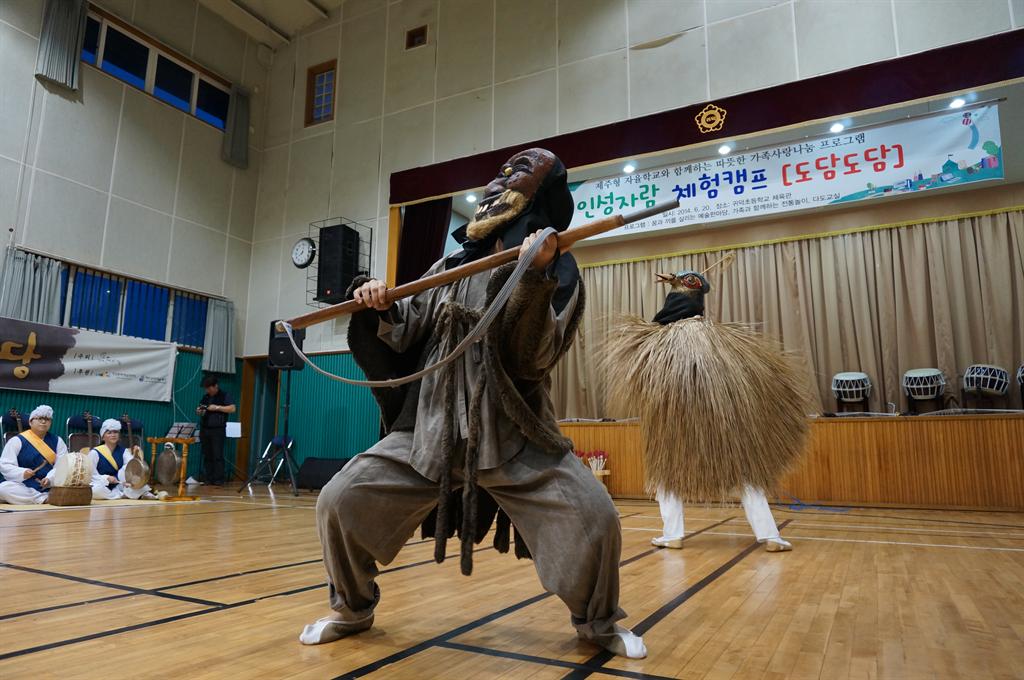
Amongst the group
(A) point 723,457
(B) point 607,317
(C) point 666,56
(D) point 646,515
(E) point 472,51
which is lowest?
(D) point 646,515

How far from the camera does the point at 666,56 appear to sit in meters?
6.82

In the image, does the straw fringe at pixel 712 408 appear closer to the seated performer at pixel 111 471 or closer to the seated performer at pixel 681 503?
the seated performer at pixel 681 503

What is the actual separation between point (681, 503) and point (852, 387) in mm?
3613

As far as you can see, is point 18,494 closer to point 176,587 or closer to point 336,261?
point 336,261

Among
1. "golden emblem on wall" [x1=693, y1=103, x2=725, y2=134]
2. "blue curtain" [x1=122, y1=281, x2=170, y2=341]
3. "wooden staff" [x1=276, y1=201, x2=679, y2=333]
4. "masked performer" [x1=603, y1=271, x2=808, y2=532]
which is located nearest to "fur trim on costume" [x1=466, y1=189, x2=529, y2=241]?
"wooden staff" [x1=276, y1=201, x2=679, y2=333]

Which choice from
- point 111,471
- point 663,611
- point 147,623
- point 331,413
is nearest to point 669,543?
point 663,611

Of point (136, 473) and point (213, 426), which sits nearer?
point (136, 473)

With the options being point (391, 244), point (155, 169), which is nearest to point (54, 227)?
point (155, 169)

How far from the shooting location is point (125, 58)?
821cm

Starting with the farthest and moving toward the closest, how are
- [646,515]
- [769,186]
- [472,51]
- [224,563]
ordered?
[472,51] < [769,186] < [646,515] < [224,563]

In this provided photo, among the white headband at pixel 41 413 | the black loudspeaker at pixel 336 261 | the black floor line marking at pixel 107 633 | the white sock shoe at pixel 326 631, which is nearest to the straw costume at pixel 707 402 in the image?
the white sock shoe at pixel 326 631

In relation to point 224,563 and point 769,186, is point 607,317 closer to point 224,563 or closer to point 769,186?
point 769,186

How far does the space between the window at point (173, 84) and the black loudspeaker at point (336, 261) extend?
9.21 feet

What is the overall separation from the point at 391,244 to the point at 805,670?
276 inches
